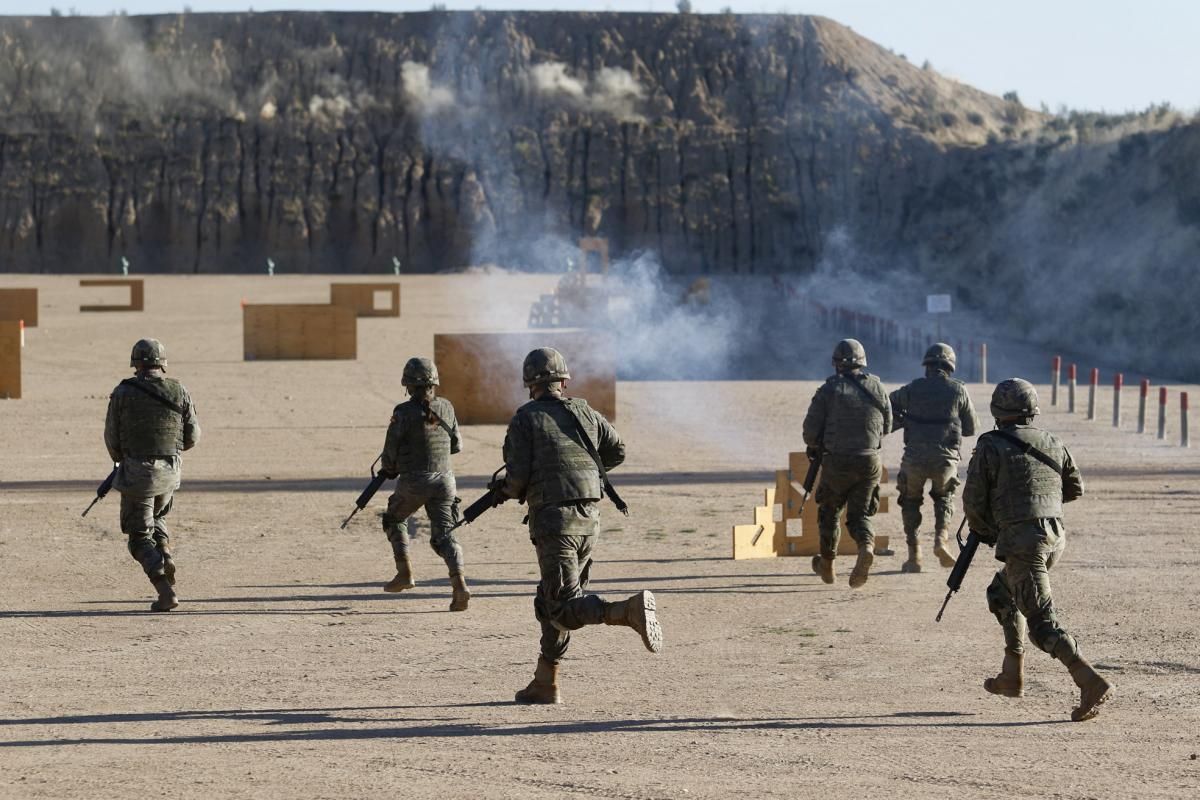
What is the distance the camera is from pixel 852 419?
1223 cm

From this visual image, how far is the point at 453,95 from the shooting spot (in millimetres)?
75188

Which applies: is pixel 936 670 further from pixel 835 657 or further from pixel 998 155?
pixel 998 155

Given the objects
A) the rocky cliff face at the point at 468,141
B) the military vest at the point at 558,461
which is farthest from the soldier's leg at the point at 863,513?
the rocky cliff face at the point at 468,141

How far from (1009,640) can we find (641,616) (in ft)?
6.26

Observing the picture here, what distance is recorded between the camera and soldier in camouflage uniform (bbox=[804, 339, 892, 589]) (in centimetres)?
1222

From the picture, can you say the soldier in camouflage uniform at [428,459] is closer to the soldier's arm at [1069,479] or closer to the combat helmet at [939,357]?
the combat helmet at [939,357]

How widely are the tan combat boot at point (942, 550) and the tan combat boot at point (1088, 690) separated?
449 centimetres

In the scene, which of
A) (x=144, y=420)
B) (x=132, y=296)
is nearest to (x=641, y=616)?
(x=144, y=420)

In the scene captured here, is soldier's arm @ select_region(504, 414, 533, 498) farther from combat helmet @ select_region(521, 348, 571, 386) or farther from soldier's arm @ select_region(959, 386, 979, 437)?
soldier's arm @ select_region(959, 386, 979, 437)

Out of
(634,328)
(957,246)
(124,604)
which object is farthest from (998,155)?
(124,604)

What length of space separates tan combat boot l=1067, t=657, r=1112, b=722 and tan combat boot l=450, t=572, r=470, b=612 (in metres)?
4.52

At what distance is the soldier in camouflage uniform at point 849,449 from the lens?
12.2m

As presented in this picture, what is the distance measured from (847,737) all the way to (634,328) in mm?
30232

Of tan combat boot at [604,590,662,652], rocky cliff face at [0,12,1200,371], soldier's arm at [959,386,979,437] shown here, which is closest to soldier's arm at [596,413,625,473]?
tan combat boot at [604,590,662,652]
